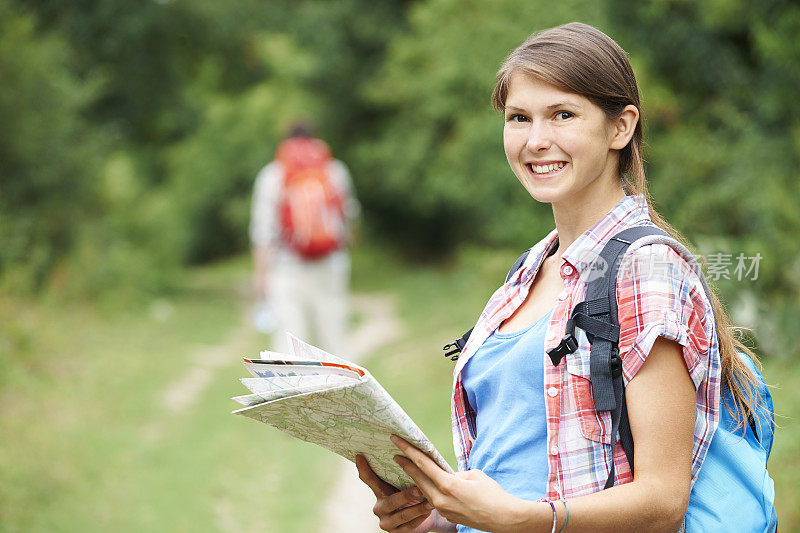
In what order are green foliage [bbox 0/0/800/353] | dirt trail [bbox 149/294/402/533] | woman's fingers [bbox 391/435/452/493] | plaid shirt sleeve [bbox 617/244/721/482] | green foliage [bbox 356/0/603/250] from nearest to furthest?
1. plaid shirt sleeve [bbox 617/244/721/482]
2. woman's fingers [bbox 391/435/452/493]
3. dirt trail [bbox 149/294/402/533]
4. green foliage [bbox 0/0/800/353]
5. green foliage [bbox 356/0/603/250]

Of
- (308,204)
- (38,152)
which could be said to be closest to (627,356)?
(308,204)

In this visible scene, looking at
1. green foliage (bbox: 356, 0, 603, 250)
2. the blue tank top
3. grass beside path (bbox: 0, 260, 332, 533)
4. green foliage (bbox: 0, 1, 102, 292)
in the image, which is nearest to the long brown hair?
the blue tank top

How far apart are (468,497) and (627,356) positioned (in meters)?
0.40

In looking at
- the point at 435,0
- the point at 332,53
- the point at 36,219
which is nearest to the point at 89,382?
the point at 36,219

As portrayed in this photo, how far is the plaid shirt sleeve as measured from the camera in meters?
1.65

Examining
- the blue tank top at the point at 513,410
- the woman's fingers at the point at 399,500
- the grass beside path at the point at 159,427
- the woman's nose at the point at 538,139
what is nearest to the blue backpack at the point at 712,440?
the blue tank top at the point at 513,410

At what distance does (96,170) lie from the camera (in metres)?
12.5

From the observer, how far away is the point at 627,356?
1.66m

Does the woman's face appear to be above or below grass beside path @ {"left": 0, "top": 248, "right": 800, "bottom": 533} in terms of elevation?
below

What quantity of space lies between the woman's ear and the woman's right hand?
0.88 metres

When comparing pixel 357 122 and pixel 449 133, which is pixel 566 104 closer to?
pixel 449 133

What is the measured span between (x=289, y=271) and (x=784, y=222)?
12.7ft

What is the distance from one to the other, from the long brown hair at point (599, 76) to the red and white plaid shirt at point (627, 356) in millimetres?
136

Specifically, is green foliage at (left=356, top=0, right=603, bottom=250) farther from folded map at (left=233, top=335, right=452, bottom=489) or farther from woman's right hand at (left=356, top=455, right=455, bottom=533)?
folded map at (left=233, top=335, right=452, bottom=489)
